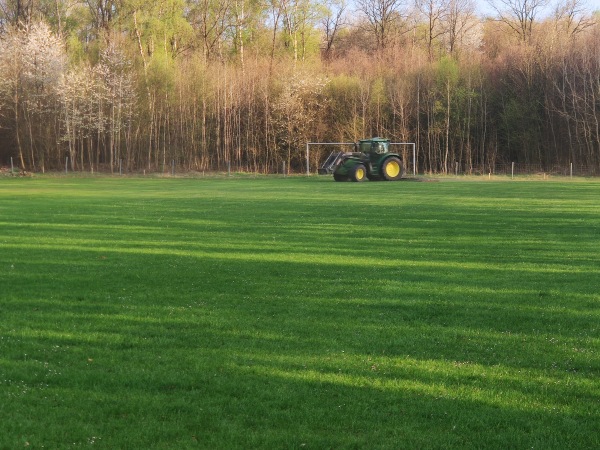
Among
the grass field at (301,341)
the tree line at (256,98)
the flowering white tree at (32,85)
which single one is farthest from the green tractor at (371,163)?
the grass field at (301,341)

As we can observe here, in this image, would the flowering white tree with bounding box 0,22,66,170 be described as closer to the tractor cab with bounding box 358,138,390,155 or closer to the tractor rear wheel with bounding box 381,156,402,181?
the tractor cab with bounding box 358,138,390,155

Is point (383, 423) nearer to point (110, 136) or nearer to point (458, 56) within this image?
point (110, 136)

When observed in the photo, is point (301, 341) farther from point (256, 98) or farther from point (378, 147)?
point (256, 98)

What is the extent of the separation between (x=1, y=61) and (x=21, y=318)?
2084 inches

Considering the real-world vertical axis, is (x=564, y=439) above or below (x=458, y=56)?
below

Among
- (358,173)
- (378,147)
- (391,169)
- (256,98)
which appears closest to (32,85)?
(256,98)

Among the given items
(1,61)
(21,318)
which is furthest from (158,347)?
(1,61)

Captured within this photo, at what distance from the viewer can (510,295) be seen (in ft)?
30.5

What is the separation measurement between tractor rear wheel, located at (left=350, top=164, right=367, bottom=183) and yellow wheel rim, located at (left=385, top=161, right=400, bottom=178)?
5.20 feet

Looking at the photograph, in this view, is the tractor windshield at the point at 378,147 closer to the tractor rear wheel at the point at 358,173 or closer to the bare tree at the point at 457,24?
the tractor rear wheel at the point at 358,173

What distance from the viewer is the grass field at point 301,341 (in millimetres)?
4820

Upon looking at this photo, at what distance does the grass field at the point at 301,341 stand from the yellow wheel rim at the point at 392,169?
94.1ft

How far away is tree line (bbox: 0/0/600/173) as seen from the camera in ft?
180

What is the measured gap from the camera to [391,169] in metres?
44.3
